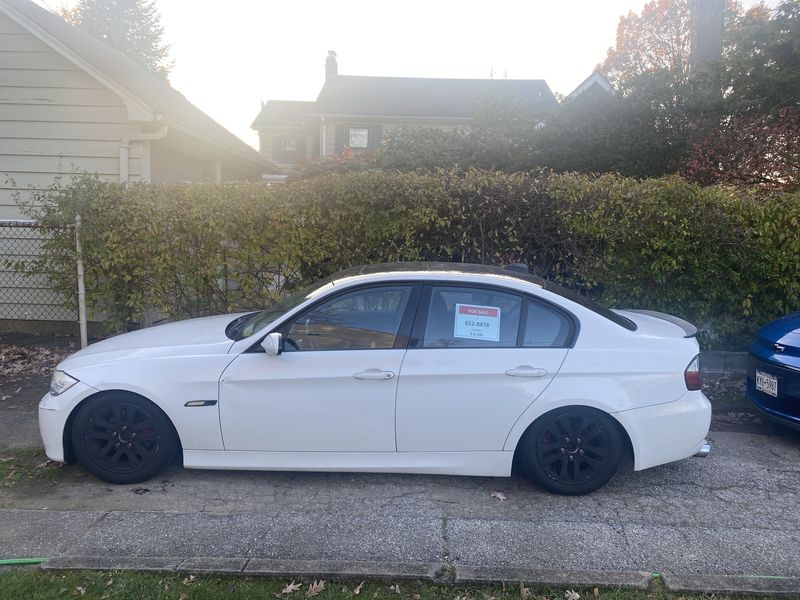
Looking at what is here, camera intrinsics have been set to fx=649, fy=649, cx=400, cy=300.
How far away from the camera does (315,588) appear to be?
3244 mm

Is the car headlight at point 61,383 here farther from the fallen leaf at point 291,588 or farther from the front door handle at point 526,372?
the front door handle at point 526,372

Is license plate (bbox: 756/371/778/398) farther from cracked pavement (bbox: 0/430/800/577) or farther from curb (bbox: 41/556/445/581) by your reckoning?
curb (bbox: 41/556/445/581)

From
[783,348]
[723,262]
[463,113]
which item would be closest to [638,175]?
[723,262]

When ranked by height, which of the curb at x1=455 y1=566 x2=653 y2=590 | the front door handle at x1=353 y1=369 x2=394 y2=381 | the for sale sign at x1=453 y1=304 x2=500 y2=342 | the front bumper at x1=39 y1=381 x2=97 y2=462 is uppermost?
the for sale sign at x1=453 y1=304 x2=500 y2=342

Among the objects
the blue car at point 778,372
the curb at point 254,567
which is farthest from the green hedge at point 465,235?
the curb at point 254,567

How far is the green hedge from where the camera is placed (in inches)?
271

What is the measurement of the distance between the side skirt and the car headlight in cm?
105

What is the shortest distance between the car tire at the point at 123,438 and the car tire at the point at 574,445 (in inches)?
95.0

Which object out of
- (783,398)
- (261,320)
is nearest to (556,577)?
(261,320)

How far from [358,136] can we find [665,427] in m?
28.2

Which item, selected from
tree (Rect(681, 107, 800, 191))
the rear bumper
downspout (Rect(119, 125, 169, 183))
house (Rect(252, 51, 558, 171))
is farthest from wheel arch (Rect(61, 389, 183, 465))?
house (Rect(252, 51, 558, 171))

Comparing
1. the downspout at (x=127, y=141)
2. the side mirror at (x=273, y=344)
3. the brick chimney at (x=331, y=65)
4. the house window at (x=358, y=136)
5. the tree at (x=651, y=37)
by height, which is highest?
the tree at (x=651, y=37)

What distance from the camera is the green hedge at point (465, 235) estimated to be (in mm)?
6879

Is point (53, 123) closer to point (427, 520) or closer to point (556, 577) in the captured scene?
point (427, 520)
